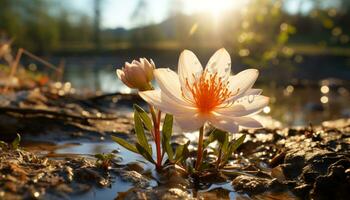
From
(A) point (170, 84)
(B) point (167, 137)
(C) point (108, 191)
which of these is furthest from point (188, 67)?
(C) point (108, 191)

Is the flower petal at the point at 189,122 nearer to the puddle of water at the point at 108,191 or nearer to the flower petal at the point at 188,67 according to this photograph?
the flower petal at the point at 188,67

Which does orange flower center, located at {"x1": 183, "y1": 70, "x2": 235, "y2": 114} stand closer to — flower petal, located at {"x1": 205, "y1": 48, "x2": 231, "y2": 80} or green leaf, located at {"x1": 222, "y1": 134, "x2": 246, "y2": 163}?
flower petal, located at {"x1": 205, "y1": 48, "x2": 231, "y2": 80}

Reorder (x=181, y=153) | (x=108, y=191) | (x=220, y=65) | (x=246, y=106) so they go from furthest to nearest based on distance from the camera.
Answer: (x=220, y=65) → (x=181, y=153) → (x=246, y=106) → (x=108, y=191)

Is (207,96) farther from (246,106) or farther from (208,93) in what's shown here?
(246,106)

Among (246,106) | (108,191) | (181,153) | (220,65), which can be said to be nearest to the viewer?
(108,191)

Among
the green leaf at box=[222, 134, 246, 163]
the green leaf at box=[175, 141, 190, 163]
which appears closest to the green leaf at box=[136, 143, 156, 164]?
the green leaf at box=[175, 141, 190, 163]
